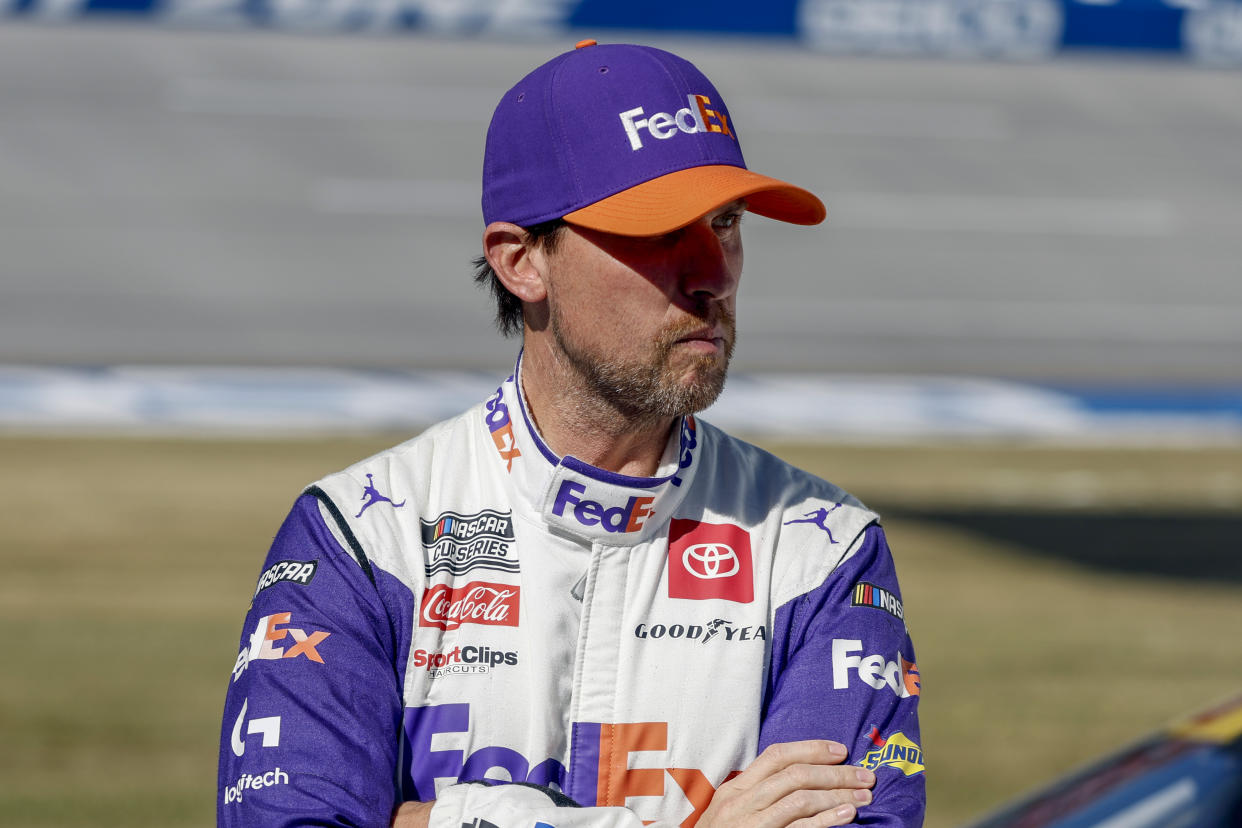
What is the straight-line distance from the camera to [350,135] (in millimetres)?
13711

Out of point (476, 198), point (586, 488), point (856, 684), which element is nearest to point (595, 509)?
point (586, 488)

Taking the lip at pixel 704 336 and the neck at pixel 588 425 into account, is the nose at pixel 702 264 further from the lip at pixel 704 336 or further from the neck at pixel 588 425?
the neck at pixel 588 425

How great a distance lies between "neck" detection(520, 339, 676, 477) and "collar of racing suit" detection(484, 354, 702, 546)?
0.09ft

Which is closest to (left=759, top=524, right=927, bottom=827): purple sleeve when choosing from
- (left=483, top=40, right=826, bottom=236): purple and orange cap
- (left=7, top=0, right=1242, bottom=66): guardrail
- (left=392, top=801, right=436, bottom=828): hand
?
(left=392, top=801, right=436, bottom=828): hand

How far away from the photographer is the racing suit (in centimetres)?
221

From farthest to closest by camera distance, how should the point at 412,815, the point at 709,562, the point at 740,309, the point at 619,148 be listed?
the point at 740,309
the point at 709,562
the point at 619,148
the point at 412,815

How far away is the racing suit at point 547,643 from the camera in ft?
7.27

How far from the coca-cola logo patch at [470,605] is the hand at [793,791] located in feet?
1.21

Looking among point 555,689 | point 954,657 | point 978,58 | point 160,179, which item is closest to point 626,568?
point 555,689

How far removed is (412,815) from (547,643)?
0.30 metres

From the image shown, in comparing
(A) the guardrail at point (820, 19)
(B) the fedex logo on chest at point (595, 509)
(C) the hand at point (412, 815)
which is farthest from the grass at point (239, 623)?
(C) the hand at point (412, 815)

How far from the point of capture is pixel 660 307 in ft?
7.64

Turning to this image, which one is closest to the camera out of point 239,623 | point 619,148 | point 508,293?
point 619,148

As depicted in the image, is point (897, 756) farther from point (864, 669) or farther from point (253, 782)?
point (253, 782)
